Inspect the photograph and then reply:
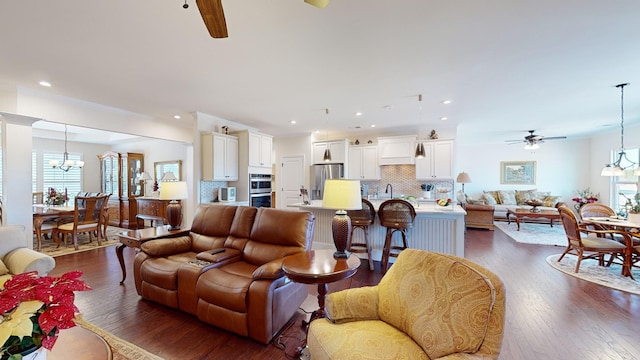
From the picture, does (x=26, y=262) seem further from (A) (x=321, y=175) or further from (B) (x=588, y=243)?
(B) (x=588, y=243)

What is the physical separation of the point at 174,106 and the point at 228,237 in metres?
2.86

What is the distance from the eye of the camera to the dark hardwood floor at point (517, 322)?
204cm

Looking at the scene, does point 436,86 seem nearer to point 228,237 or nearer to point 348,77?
point 348,77

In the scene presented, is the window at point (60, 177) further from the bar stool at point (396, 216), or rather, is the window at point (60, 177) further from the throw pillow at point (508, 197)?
the throw pillow at point (508, 197)

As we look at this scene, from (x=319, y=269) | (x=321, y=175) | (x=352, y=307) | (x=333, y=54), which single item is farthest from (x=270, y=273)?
(x=321, y=175)

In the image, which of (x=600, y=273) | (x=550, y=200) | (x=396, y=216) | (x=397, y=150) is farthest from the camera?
(x=550, y=200)

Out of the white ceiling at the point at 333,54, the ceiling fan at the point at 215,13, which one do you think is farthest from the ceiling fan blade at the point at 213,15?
the white ceiling at the point at 333,54

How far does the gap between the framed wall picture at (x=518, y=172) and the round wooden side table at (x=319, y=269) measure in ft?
29.2

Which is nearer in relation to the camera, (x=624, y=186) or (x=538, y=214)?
(x=624, y=186)

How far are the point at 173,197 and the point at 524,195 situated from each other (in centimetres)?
960

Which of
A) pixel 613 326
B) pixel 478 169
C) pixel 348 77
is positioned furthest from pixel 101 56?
pixel 478 169

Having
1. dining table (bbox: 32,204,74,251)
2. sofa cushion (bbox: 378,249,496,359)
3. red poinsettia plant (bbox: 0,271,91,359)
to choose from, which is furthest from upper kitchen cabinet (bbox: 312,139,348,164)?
red poinsettia plant (bbox: 0,271,91,359)

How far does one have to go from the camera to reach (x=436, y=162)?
6012 mm

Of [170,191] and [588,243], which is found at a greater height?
[170,191]
